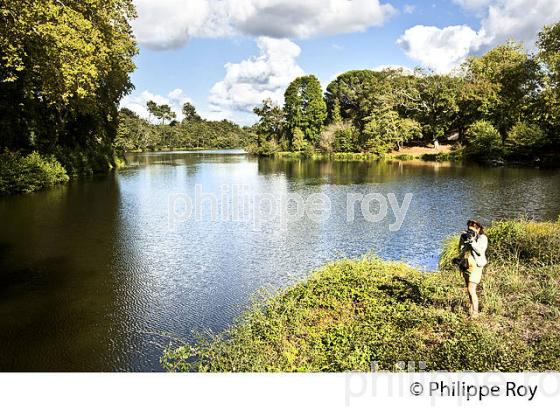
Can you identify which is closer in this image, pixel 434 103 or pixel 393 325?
pixel 393 325

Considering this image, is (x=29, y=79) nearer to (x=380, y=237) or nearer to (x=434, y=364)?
(x=380, y=237)

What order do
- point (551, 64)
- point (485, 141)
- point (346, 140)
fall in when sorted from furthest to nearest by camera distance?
point (346, 140) → point (485, 141) → point (551, 64)

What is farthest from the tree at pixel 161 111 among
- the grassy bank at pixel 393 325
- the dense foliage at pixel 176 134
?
the grassy bank at pixel 393 325

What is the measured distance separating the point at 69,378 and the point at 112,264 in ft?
23.3

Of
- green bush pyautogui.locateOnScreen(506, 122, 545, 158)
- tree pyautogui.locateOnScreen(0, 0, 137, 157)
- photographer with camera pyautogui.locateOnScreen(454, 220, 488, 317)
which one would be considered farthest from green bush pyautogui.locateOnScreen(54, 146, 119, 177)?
green bush pyautogui.locateOnScreen(506, 122, 545, 158)

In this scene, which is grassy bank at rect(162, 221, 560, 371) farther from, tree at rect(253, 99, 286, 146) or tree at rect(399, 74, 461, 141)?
tree at rect(253, 99, 286, 146)

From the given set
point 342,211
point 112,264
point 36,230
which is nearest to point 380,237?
point 342,211

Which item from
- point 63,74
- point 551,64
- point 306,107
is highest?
point 306,107

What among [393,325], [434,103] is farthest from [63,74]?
[434,103]

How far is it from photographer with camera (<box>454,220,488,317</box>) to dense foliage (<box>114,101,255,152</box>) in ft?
311

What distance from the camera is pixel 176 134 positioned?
13388 cm

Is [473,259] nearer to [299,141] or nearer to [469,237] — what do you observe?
[469,237]

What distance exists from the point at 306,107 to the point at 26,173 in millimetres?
57194

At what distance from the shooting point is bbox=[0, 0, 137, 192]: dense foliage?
21812 millimetres
